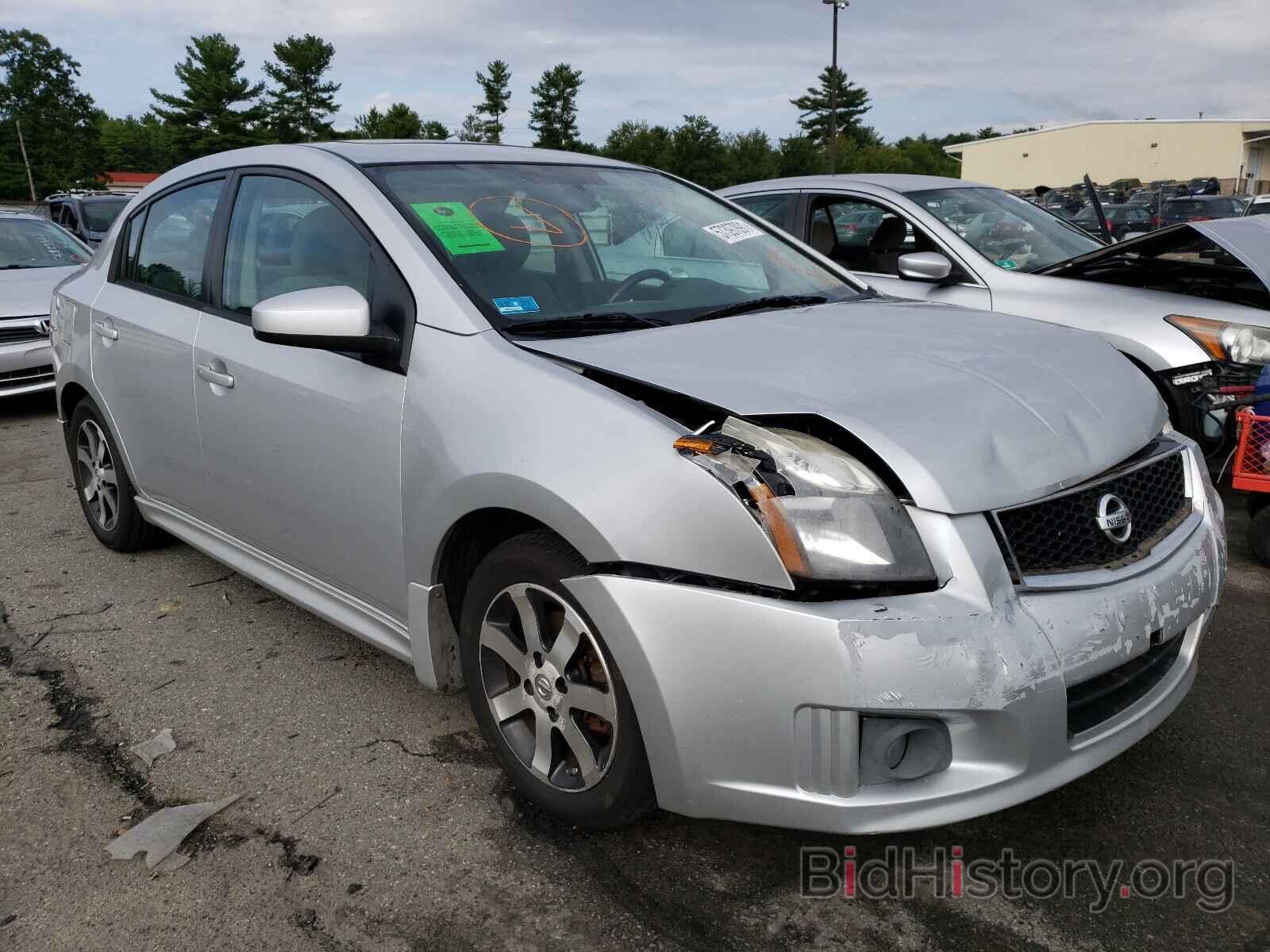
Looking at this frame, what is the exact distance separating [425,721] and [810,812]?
4.68ft

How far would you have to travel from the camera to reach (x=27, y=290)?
808cm

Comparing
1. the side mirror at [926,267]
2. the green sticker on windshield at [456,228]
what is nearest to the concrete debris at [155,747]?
the green sticker on windshield at [456,228]

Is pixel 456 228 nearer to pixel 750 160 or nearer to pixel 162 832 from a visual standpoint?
pixel 162 832

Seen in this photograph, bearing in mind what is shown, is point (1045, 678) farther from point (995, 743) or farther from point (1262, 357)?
point (1262, 357)

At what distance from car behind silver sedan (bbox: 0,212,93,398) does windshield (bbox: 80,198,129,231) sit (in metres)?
6.60

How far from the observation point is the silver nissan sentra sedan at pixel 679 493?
6.56 ft

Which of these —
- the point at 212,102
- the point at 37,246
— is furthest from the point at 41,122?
the point at 37,246

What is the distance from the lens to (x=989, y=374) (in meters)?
2.42

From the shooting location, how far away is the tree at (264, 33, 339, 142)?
6981 cm

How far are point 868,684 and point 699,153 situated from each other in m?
54.8

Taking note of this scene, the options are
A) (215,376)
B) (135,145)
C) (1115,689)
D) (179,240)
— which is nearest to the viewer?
(1115,689)

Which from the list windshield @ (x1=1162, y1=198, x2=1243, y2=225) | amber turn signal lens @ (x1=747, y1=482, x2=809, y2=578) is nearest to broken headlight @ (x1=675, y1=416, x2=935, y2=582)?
amber turn signal lens @ (x1=747, y1=482, x2=809, y2=578)

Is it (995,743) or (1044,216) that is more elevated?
(1044,216)

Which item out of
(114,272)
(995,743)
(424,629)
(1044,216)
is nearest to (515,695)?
(424,629)
